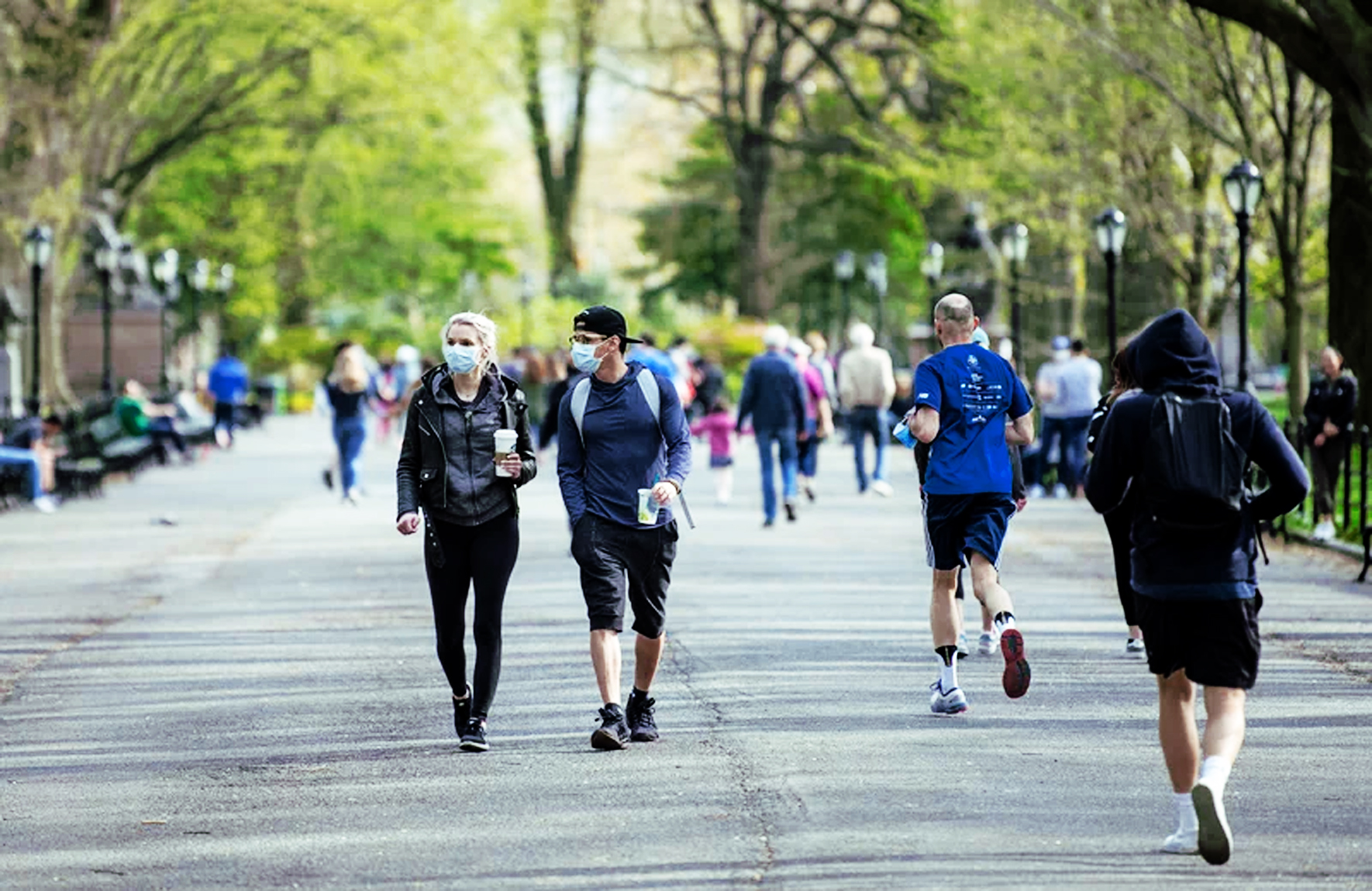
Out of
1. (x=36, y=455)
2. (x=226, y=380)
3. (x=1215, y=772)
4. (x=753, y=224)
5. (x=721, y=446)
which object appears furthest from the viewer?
(x=753, y=224)

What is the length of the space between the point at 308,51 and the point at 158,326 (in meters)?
15.9

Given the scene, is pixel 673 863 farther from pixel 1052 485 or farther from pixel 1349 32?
pixel 1052 485

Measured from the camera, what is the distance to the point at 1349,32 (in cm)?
1958

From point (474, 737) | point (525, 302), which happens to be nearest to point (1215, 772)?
point (474, 737)

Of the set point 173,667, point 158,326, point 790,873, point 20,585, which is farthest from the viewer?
point 158,326

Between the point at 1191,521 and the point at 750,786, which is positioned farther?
the point at 750,786

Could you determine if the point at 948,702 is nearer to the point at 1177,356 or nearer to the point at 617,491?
the point at 617,491

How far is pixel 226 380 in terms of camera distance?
1604 inches

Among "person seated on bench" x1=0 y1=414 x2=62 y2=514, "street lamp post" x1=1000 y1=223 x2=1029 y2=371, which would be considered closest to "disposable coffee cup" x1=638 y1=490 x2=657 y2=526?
"person seated on bench" x1=0 y1=414 x2=62 y2=514

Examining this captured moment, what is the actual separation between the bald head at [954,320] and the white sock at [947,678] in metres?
1.36

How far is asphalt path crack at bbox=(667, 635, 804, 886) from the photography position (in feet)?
23.5

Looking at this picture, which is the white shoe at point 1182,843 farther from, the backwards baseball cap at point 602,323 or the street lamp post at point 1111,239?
the street lamp post at point 1111,239

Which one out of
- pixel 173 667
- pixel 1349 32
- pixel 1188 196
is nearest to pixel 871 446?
pixel 1188 196

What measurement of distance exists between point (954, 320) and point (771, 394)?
38.5 feet
